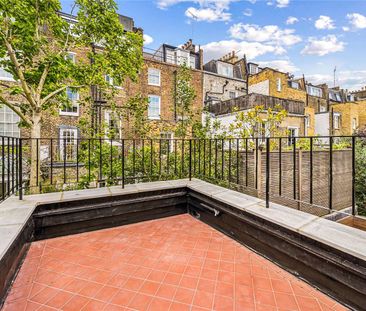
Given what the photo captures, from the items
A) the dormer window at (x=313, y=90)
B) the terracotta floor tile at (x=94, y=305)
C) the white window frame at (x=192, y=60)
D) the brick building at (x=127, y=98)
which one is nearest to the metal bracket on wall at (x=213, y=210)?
the terracotta floor tile at (x=94, y=305)

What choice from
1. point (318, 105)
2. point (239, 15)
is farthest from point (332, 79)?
point (239, 15)

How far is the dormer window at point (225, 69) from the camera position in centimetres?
2016

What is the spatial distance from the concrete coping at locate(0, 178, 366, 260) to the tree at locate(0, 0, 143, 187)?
2.35 meters

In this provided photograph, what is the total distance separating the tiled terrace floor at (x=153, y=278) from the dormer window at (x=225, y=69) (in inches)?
784

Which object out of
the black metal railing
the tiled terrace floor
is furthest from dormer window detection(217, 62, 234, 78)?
the tiled terrace floor

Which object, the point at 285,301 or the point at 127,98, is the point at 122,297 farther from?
the point at 127,98

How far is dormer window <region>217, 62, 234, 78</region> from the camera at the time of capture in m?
20.2

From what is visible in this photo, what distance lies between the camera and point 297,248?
6.25ft

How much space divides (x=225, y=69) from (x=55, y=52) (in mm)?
17934

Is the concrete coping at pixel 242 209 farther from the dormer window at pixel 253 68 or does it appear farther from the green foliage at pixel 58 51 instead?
the dormer window at pixel 253 68

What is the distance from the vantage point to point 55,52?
523 centimetres

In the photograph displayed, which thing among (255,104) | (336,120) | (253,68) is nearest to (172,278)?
(255,104)

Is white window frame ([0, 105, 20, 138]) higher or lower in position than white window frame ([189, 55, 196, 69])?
lower

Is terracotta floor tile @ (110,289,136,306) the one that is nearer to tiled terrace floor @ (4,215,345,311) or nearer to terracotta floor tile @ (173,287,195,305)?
Result: tiled terrace floor @ (4,215,345,311)
